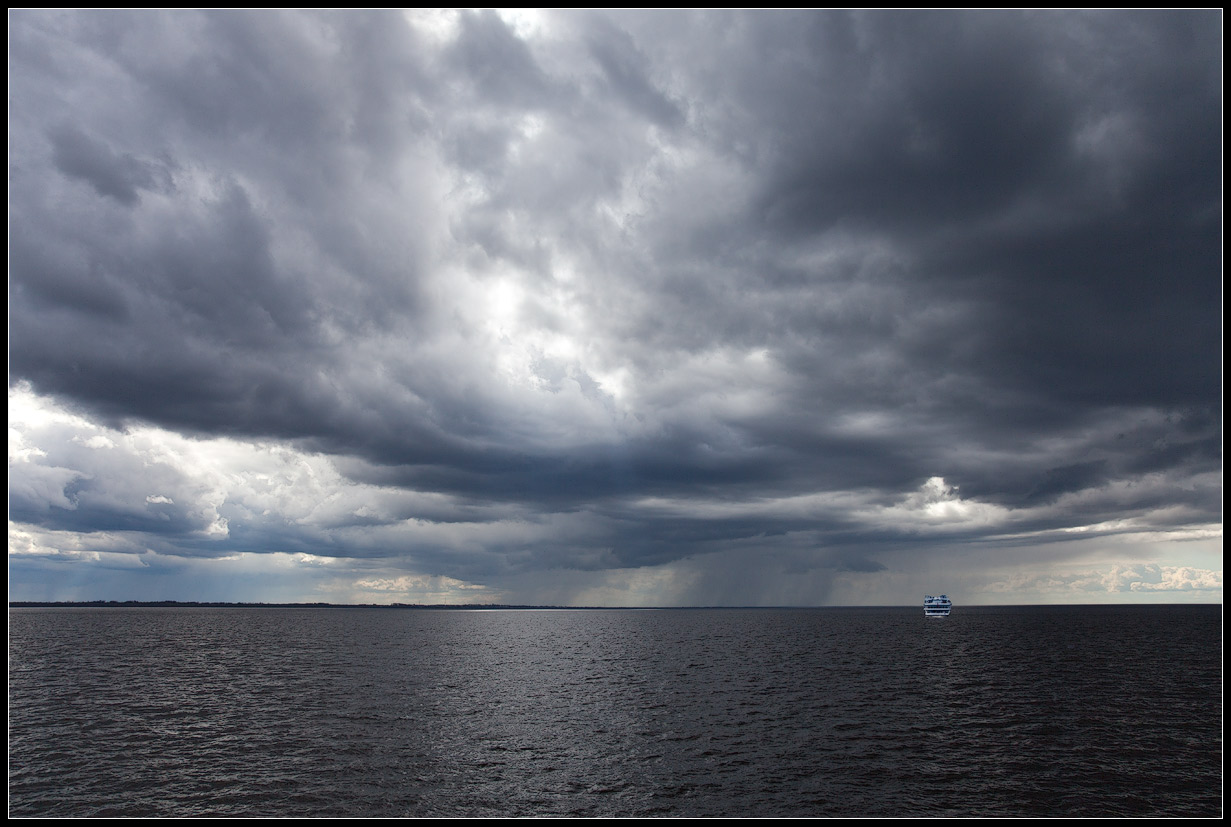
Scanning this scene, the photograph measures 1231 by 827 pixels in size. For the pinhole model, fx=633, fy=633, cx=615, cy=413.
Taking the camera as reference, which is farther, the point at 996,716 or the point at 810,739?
the point at 996,716

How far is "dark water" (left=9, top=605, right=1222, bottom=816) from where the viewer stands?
113 ft

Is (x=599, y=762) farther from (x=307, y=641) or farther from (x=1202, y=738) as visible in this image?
(x=307, y=641)

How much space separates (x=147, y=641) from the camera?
143 meters

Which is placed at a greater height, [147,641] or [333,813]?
[333,813]

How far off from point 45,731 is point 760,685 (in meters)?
66.1

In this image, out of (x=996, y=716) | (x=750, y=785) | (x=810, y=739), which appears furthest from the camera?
(x=996, y=716)

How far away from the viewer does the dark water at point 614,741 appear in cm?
3444

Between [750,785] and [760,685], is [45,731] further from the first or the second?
[760,685]

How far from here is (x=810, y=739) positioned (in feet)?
154

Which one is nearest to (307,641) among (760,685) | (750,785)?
(760,685)

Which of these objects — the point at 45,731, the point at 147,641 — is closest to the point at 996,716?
the point at 45,731

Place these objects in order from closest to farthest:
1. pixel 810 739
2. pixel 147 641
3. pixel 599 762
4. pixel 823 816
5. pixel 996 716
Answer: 1. pixel 823 816
2. pixel 599 762
3. pixel 810 739
4. pixel 996 716
5. pixel 147 641

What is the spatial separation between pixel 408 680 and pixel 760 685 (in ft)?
138

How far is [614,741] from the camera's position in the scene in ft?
154
